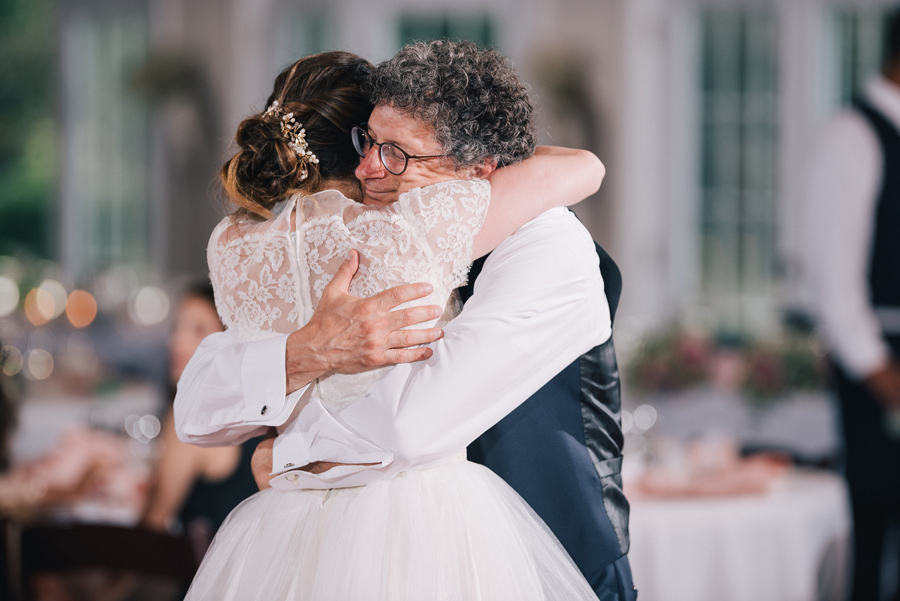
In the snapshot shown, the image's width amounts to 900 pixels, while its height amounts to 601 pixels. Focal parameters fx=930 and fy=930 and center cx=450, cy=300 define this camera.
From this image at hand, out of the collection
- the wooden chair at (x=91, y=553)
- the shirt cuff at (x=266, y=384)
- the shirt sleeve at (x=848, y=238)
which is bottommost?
the wooden chair at (x=91, y=553)

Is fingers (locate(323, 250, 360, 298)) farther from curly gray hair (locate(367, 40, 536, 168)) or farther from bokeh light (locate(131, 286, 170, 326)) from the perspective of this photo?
bokeh light (locate(131, 286, 170, 326))

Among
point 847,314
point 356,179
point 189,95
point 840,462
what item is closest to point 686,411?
point 840,462

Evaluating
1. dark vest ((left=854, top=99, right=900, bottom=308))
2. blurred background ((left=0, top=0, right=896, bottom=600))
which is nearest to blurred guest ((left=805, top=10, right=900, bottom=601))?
dark vest ((left=854, top=99, right=900, bottom=308))

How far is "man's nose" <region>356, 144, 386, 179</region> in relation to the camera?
4.78ft

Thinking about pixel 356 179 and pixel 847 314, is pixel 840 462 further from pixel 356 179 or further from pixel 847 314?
pixel 356 179

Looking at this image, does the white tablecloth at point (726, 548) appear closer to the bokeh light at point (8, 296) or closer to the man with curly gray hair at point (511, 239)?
the man with curly gray hair at point (511, 239)

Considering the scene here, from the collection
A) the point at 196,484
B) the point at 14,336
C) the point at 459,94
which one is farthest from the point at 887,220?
the point at 14,336

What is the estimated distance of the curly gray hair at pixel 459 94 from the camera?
55.2 inches

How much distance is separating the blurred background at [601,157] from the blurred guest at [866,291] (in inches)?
38.6

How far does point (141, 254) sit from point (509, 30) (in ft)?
10.7

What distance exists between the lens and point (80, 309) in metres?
5.67

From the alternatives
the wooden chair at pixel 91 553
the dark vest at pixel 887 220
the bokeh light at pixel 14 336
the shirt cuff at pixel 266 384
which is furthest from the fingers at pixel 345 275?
the bokeh light at pixel 14 336

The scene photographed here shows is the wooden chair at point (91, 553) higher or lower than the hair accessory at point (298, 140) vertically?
lower

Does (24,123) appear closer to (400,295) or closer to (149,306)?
(149,306)
